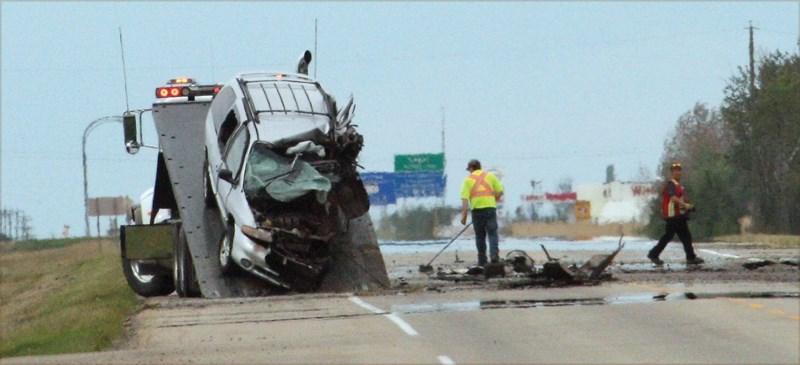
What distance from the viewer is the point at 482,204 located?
2706 cm

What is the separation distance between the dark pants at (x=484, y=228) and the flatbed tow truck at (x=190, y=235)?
9.39 ft

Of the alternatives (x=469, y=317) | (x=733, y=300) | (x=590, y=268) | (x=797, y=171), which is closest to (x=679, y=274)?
(x=590, y=268)

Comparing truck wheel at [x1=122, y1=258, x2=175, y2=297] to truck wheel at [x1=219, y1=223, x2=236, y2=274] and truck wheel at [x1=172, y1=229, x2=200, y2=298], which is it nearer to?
truck wheel at [x1=172, y1=229, x2=200, y2=298]

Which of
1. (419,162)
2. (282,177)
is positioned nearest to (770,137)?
(419,162)

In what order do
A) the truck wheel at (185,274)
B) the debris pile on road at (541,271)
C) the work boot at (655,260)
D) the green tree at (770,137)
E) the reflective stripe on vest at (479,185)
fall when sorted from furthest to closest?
1. the green tree at (770,137)
2. the work boot at (655,260)
3. the reflective stripe on vest at (479,185)
4. the truck wheel at (185,274)
5. the debris pile on road at (541,271)

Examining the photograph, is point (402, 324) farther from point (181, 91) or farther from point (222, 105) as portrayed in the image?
point (181, 91)

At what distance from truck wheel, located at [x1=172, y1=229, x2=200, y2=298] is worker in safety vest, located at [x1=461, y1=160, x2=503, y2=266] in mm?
4659

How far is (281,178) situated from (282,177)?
0.02 m

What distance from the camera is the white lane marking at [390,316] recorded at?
1613 cm

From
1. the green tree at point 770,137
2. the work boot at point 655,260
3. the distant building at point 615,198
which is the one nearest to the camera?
the work boot at point 655,260

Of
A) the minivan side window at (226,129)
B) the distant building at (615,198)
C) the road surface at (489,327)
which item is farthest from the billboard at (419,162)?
the road surface at (489,327)

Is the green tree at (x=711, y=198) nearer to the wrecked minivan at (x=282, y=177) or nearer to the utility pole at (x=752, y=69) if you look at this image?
the utility pole at (x=752, y=69)

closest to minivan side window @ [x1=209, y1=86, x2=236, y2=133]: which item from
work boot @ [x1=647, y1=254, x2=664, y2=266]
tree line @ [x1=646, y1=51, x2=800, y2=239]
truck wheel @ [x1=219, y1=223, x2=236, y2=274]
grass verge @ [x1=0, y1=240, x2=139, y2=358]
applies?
truck wheel @ [x1=219, y1=223, x2=236, y2=274]

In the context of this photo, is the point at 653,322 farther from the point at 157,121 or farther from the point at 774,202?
the point at 774,202
